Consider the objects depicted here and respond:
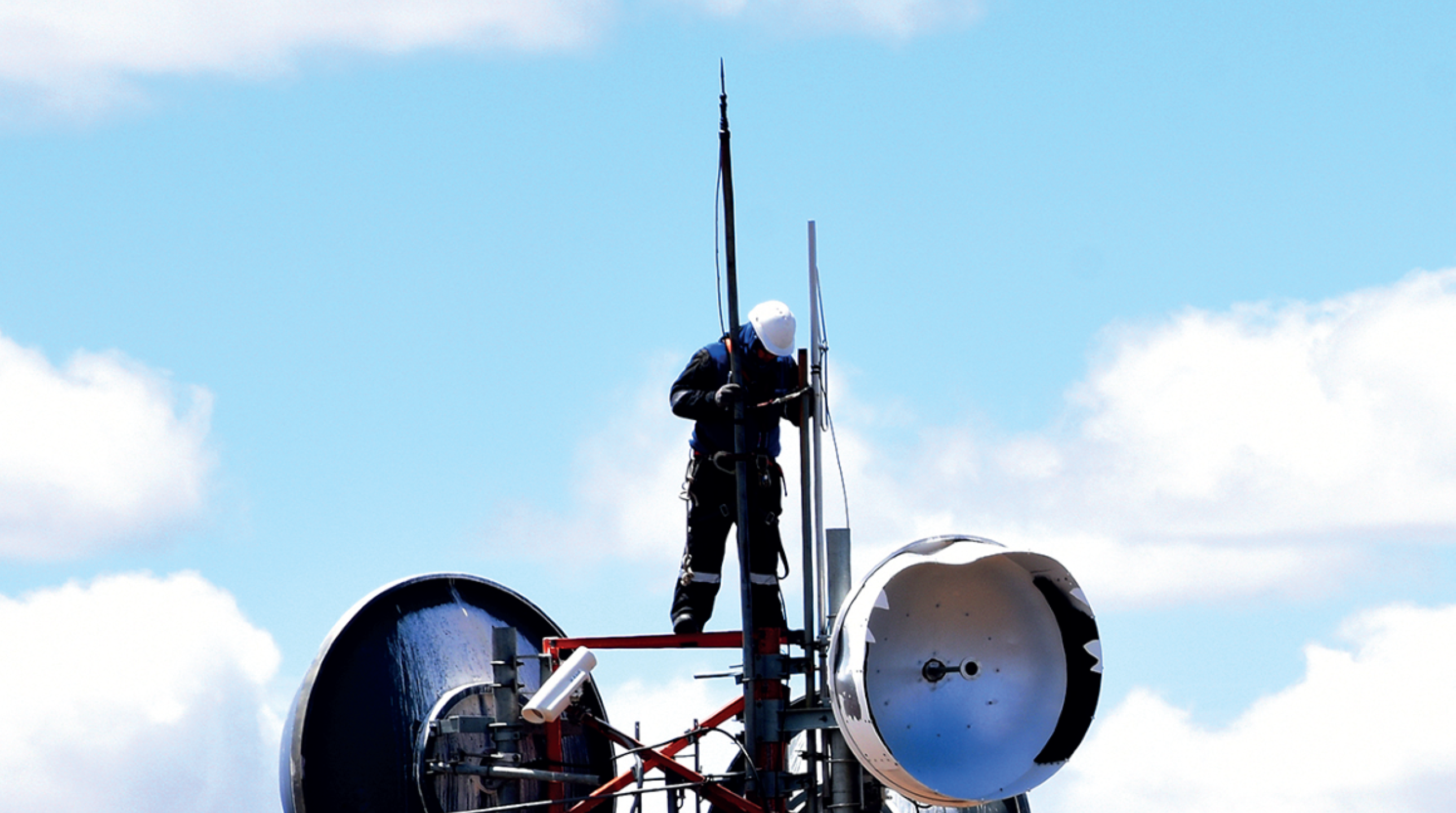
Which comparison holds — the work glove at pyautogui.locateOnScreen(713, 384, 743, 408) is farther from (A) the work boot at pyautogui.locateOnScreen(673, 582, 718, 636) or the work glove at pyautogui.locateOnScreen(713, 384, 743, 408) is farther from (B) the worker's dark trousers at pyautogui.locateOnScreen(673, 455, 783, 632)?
(A) the work boot at pyautogui.locateOnScreen(673, 582, 718, 636)

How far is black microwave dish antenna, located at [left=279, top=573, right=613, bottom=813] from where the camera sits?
2000 centimetres

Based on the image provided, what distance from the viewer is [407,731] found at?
20.4 meters

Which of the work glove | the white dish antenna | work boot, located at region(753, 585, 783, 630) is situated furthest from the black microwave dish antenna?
the white dish antenna

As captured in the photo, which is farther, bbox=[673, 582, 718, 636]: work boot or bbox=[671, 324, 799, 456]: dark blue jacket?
bbox=[673, 582, 718, 636]: work boot

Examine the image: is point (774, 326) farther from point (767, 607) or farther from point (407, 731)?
point (407, 731)

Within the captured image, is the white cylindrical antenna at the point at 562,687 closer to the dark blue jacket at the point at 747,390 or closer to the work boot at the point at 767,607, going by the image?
the work boot at the point at 767,607

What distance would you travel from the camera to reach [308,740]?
2008 centimetres

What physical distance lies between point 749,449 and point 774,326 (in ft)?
3.82

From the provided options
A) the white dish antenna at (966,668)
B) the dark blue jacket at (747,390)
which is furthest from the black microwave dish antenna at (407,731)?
the white dish antenna at (966,668)

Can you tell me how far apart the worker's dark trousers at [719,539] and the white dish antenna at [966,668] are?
2336 mm

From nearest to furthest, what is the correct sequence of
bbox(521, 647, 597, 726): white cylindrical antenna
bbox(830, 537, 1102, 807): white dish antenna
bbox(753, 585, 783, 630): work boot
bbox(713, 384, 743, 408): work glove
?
1. bbox(830, 537, 1102, 807): white dish antenna
2. bbox(521, 647, 597, 726): white cylindrical antenna
3. bbox(713, 384, 743, 408): work glove
4. bbox(753, 585, 783, 630): work boot

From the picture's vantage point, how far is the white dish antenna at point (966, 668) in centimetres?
1742

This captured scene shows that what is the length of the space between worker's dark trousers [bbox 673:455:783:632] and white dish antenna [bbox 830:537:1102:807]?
7.66 ft

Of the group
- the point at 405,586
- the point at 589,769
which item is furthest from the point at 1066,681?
the point at 405,586
